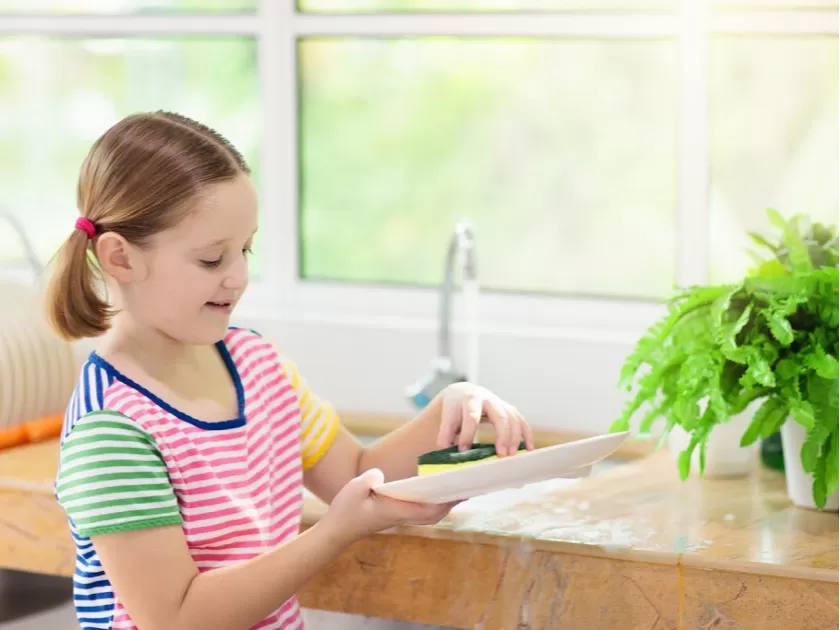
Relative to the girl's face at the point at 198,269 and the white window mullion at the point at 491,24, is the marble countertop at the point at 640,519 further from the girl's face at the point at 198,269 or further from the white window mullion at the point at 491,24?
the white window mullion at the point at 491,24

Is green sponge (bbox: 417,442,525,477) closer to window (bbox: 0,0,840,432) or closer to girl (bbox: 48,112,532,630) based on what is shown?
girl (bbox: 48,112,532,630)

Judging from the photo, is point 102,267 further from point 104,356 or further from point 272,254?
point 272,254

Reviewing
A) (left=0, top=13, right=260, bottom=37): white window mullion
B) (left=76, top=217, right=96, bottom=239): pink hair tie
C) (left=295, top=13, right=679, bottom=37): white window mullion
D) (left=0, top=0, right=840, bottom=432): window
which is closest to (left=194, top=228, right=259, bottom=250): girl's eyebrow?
(left=76, top=217, right=96, bottom=239): pink hair tie

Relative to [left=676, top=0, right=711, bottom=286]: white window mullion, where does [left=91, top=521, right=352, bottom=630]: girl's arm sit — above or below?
below

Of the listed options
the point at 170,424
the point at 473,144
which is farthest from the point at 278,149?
the point at 170,424

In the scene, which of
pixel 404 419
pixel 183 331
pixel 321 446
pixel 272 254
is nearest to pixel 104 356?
pixel 183 331

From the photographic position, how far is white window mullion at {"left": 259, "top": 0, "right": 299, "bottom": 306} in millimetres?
2217

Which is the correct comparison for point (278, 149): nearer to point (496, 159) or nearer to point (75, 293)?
point (496, 159)

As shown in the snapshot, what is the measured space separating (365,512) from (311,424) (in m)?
0.25

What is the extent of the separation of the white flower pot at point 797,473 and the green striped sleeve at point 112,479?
0.76 metres

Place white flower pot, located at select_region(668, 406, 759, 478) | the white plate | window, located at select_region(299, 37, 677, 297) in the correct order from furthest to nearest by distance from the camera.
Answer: window, located at select_region(299, 37, 677, 297) → white flower pot, located at select_region(668, 406, 759, 478) → the white plate

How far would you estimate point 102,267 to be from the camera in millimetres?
1223

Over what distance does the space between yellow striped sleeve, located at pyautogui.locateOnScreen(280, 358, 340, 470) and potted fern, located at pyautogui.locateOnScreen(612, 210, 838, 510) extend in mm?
385

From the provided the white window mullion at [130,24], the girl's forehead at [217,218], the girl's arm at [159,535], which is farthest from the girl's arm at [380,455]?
the white window mullion at [130,24]
